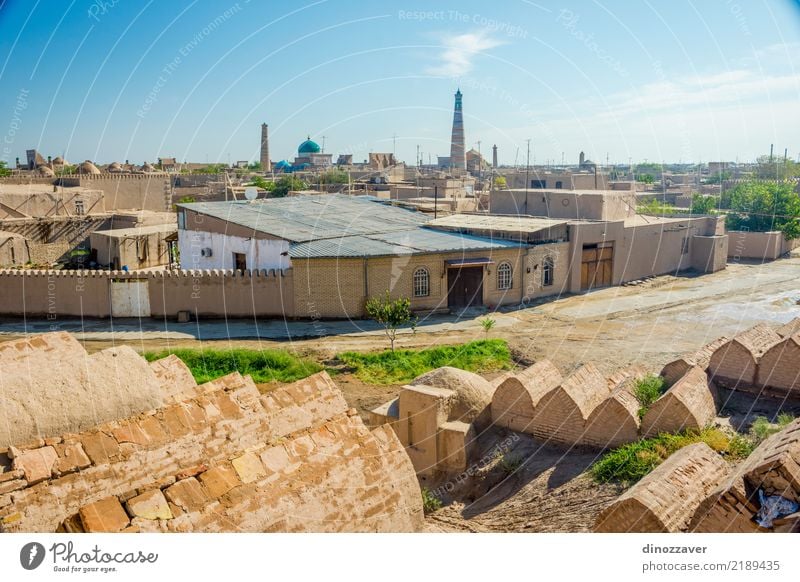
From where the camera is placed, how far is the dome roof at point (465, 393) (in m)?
11.4

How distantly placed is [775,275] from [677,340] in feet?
46.8

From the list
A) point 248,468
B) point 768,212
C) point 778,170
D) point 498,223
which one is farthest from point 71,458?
point 778,170

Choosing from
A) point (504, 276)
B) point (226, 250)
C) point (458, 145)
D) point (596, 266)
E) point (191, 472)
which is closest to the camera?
point (191, 472)

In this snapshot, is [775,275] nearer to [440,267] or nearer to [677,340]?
[677,340]

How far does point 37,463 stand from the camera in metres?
6.40

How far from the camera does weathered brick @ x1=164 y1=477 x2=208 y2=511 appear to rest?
6.20 metres

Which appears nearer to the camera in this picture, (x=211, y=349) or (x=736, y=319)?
(x=211, y=349)

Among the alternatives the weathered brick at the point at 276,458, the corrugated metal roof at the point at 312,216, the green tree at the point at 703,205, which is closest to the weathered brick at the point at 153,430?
the weathered brick at the point at 276,458

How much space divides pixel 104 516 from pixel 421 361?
12.1 m

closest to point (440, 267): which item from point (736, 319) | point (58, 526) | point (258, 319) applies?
point (258, 319)

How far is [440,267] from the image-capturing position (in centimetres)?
2295

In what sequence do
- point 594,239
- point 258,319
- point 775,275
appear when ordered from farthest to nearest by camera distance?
point 775,275, point 594,239, point 258,319

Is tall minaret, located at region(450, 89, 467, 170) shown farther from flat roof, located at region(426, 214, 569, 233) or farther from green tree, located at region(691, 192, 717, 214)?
flat roof, located at region(426, 214, 569, 233)

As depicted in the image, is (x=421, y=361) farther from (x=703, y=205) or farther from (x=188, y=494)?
(x=703, y=205)
